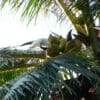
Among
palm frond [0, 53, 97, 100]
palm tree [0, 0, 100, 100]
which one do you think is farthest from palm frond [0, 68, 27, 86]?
palm frond [0, 53, 97, 100]

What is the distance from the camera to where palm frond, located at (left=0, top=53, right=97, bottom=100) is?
3129 mm

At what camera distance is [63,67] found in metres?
3.29

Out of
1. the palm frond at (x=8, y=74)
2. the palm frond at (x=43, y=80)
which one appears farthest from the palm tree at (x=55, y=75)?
the palm frond at (x=8, y=74)

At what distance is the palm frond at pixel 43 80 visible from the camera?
3.13 metres

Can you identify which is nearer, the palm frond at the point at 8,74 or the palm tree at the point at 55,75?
the palm tree at the point at 55,75

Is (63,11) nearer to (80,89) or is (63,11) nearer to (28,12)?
(28,12)

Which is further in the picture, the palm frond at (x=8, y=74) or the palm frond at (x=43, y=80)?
the palm frond at (x=8, y=74)

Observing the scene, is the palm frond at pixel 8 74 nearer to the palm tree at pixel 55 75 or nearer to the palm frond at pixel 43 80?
the palm tree at pixel 55 75

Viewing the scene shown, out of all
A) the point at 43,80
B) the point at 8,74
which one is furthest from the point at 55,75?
the point at 8,74

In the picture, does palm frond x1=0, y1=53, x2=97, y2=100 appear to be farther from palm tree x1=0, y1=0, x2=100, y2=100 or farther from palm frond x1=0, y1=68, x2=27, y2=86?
palm frond x1=0, y1=68, x2=27, y2=86

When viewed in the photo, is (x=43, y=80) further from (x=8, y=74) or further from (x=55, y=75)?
(x=8, y=74)

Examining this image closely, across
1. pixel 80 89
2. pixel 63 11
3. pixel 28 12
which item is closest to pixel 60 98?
pixel 80 89

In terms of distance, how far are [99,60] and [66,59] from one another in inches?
24.2

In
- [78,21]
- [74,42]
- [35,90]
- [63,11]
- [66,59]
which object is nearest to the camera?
[35,90]
